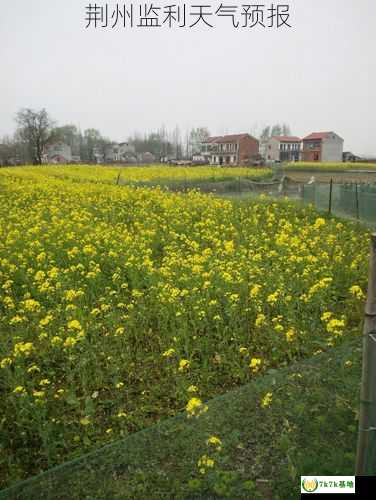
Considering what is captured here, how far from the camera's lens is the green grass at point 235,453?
2.66 meters

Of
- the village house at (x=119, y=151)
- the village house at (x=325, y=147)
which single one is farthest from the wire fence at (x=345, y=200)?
the village house at (x=119, y=151)

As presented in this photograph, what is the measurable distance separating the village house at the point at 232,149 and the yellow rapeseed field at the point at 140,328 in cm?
6242

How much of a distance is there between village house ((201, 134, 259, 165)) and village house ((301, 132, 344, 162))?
30.7ft

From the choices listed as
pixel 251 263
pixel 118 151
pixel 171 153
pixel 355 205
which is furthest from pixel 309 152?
pixel 251 263

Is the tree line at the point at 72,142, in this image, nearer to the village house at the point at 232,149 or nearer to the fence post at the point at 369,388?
the village house at the point at 232,149

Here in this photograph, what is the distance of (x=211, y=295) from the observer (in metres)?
5.76

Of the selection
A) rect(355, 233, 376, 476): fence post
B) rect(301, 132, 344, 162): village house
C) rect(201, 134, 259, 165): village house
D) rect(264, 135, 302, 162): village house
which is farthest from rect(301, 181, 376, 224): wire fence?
rect(264, 135, 302, 162): village house

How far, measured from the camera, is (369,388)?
222 centimetres

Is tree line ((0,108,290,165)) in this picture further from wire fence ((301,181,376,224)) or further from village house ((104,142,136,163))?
wire fence ((301,181,376,224))

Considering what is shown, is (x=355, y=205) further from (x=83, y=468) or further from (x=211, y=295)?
(x=83, y=468)

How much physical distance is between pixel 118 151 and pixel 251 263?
4058 inches

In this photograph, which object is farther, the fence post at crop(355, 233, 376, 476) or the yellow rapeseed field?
the yellow rapeseed field

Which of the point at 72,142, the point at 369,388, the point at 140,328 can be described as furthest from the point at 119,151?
the point at 369,388

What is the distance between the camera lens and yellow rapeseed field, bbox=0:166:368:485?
3.71 metres
